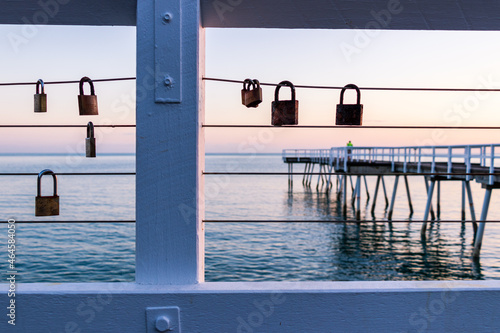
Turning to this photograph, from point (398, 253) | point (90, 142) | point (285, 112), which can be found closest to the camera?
point (285, 112)

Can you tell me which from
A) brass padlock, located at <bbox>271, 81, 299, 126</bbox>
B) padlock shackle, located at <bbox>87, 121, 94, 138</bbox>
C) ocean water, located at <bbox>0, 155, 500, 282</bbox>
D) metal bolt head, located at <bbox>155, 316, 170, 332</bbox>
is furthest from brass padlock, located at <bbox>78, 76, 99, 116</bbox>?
ocean water, located at <bbox>0, 155, 500, 282</bbox>

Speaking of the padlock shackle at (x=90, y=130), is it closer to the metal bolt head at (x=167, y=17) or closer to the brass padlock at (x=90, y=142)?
the brass padlock at (x=90, y=142)

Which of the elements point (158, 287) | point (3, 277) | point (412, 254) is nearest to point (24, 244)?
point (3, 277)

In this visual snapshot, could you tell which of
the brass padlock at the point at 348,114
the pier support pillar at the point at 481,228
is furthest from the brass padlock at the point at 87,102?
the pier support pillar at the point at 481,228

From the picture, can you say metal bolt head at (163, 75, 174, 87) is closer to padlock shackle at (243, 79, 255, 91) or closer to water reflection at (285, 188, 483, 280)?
padlock shackle at (243, 79, 255, 91)

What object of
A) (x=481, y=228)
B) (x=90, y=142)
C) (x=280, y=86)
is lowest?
(x=481, y=228)

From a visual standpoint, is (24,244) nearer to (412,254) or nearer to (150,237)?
(412,254)

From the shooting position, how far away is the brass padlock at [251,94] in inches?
79.3

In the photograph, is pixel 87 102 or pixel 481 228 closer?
pixel 87 102

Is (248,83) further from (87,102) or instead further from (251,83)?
(87,102)

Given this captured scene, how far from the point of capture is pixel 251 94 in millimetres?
2088

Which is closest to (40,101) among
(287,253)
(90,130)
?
(90,130)

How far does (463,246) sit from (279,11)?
17.8m

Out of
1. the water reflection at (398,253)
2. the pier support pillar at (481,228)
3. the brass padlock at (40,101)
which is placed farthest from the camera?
the pier support pillar at (481,228)
